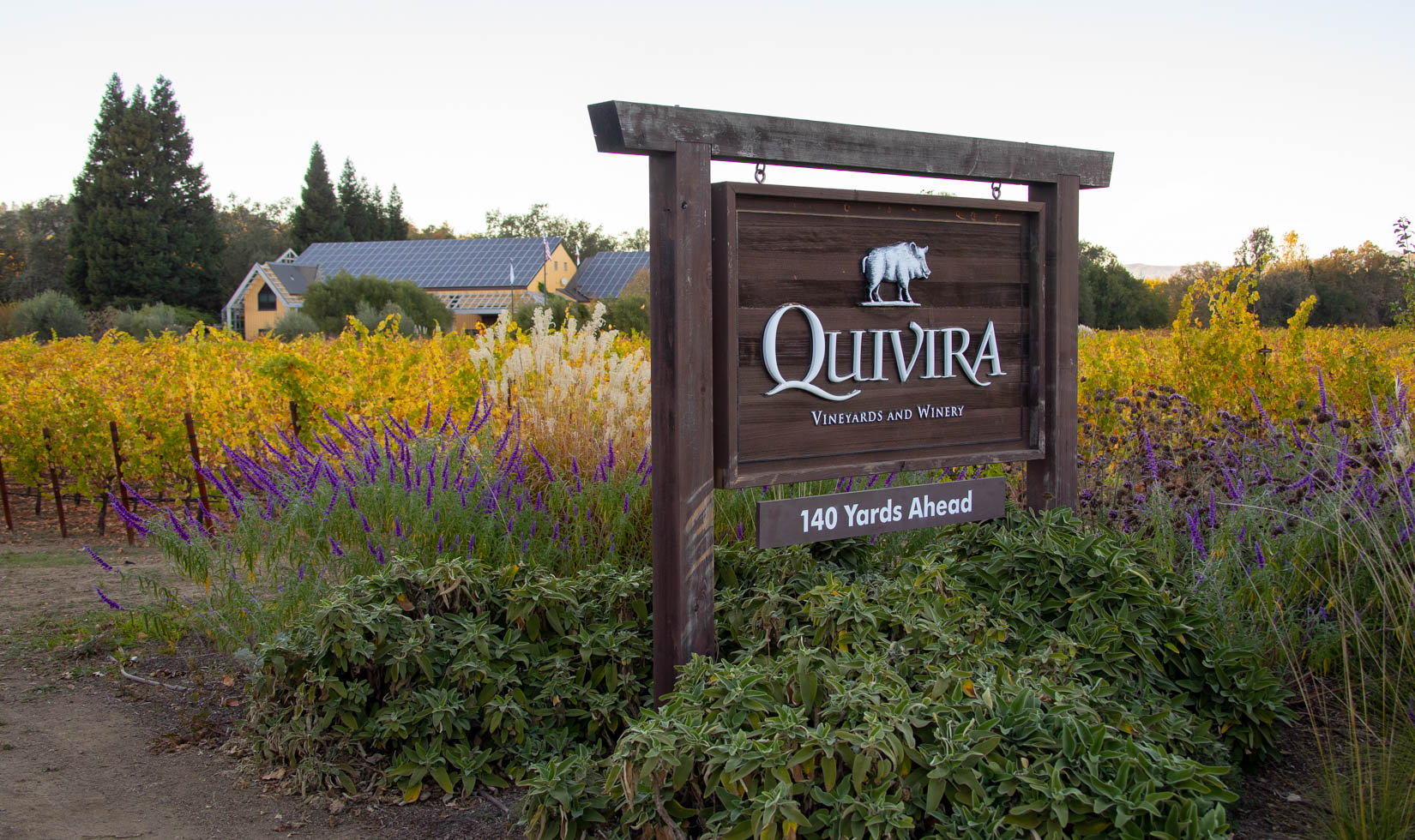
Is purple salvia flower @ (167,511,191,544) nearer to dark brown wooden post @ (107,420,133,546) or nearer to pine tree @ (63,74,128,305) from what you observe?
dark brown wooden post @ (107,420,133,546)

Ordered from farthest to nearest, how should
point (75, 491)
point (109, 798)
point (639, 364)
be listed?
point (75, 491), point (639, 364), point (109, 798)

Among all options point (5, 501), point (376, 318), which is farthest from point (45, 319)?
point (5, 501)

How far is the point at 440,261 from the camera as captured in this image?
59094 millimetres

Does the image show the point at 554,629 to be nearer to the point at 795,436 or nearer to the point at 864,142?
the point at 795,436

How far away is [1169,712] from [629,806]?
5.40 ft

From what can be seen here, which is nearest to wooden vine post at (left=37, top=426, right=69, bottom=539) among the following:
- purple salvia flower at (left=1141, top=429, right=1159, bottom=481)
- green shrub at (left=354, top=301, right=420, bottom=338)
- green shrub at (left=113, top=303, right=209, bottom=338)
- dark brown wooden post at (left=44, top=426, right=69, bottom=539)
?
dark brown wooden post at (left=44, top=426, right=69, bottom=539)

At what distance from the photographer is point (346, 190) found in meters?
71.6

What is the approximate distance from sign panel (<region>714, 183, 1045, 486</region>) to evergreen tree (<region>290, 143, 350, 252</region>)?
68.6 meters

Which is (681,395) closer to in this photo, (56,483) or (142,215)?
(56,483)

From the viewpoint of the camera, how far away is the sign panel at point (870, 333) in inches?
135

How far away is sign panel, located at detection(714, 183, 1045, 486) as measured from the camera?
11.3ft

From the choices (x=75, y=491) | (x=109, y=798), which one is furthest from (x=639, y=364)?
(x=75, y=491)

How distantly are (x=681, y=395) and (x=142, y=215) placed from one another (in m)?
52.8

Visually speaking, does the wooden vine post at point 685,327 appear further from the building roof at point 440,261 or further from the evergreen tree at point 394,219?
the evergreen tree at point 394,219
